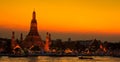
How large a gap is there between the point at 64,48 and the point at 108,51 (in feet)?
51.2

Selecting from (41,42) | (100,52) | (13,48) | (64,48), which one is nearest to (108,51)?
(100,52)

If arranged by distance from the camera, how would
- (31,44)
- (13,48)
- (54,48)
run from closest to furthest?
(13,48), (31,44), (54,48)

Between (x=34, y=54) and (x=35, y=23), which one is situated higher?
(x=35, y=23)

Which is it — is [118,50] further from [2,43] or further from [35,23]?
[2,43]

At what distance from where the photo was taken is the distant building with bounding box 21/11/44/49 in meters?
154

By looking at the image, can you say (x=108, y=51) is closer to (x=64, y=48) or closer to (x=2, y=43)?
(x=64, y=48)

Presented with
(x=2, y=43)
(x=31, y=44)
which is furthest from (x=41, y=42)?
(x=2, y=43)

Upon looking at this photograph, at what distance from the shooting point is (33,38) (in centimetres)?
15425

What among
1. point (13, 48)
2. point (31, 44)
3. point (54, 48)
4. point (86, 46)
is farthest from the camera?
point (86, 46)

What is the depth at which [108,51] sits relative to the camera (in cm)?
17350

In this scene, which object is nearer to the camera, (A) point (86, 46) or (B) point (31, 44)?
(B) point (31, 44)

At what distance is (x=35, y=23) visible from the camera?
15825 cm

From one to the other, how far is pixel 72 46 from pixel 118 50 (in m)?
16.9

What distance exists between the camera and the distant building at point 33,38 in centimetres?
15450
